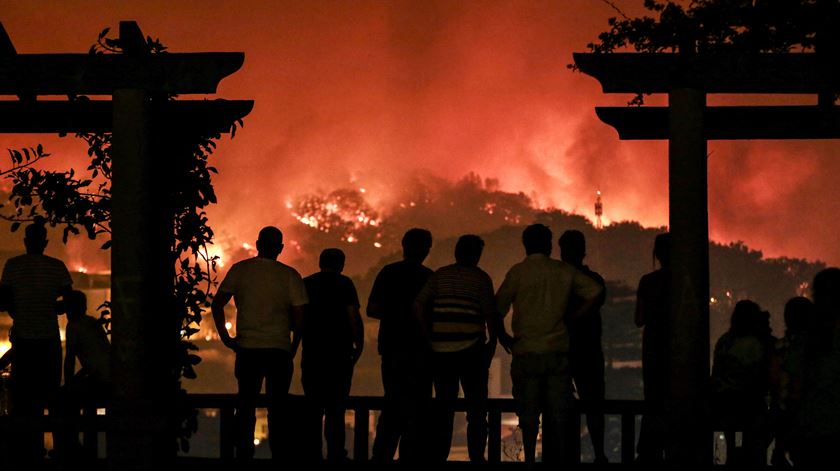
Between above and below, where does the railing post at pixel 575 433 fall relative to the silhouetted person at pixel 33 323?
below

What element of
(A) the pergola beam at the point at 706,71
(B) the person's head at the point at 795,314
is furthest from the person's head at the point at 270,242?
(B) the person's head at the point at 795,314

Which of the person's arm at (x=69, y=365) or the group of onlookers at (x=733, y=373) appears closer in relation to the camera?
the group of onlookers at (x=733, y=373)

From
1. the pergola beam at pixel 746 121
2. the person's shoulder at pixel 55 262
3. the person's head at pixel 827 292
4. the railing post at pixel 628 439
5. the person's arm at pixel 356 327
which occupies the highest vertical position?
the pergola beam at pixel 746 121

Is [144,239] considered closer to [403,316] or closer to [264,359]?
[264,359]

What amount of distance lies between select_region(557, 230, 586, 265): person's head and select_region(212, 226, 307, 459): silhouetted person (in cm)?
199

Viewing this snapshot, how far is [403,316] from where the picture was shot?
31.8 feet

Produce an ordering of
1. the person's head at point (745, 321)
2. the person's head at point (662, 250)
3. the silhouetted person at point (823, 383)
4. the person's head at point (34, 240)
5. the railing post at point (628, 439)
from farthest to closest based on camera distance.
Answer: the railing post at point (628, 439) → the person's head at point (34, 240) → the person's head at point (662, 250) → the person's head at point (745, 321) → the silhouetted person at point (823, 383)

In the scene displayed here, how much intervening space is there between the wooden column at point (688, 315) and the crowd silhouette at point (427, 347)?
14 centimetres

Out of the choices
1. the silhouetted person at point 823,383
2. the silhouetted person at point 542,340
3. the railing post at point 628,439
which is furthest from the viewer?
the railing post at point 628,439

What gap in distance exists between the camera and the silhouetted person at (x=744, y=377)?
9.49 metres

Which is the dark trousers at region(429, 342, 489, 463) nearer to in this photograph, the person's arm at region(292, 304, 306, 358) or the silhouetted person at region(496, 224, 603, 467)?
the silhouetted person at region(496, 224, 603, 467)

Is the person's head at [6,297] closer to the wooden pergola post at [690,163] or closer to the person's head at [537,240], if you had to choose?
the person's head at [537,240]

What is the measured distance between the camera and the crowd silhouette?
355 inches

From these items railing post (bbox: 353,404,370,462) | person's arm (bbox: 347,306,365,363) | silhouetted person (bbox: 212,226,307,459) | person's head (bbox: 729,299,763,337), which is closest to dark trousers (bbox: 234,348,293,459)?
silhouetted person (bbox: 212,226,307,459)
